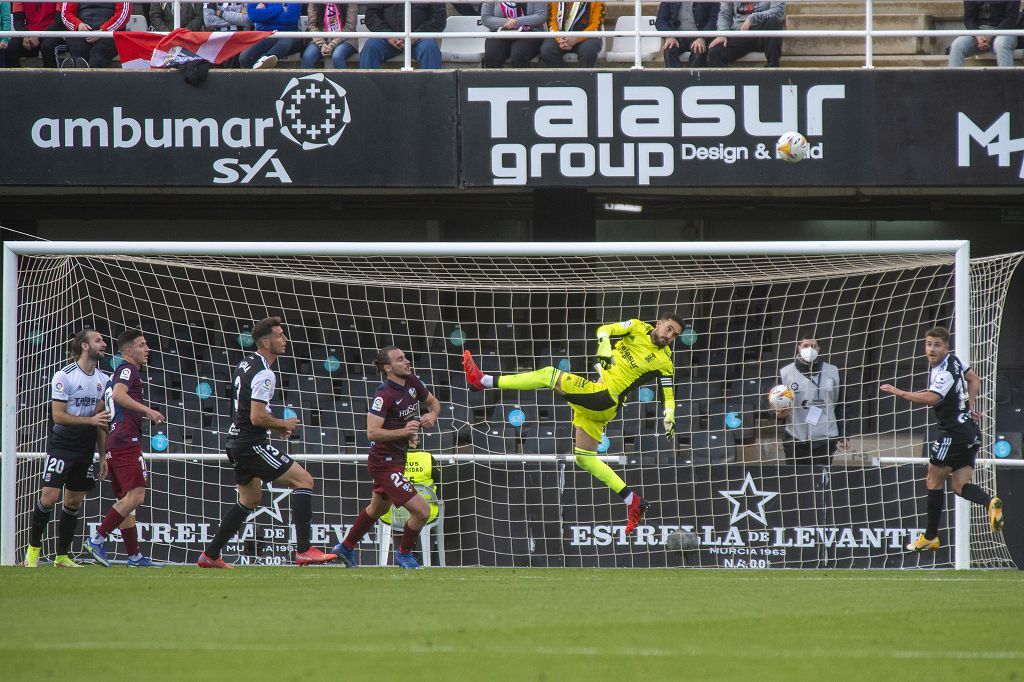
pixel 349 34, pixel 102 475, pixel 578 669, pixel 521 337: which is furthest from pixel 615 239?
pixel 578 669

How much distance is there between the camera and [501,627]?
18.3ft

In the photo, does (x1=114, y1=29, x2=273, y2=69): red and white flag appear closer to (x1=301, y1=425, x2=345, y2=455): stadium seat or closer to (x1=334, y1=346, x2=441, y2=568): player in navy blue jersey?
(x1=301, y1=425, x2=345, y2=455): stadium seat

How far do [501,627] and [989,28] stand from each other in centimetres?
950

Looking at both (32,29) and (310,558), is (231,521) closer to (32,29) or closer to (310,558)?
(310,558)

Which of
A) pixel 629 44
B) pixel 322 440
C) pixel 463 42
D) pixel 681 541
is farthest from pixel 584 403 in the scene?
pixel 629 44

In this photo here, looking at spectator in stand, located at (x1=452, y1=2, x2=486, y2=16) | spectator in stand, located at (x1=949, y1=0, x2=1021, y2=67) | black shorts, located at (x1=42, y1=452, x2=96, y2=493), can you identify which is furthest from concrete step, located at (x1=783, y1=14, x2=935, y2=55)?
black shorts, located at (x1=42, y1=452, x2=96, y2=493)

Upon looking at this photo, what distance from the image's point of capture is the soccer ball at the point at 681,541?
11.3 m

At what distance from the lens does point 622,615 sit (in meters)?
6.03

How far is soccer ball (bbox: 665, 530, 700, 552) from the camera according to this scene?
1130 cm

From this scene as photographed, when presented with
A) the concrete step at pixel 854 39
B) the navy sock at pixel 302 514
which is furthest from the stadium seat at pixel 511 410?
the concrete step at pixel 854 39

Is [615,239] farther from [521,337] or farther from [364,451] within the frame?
[364,451]

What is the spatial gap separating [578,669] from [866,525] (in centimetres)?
753

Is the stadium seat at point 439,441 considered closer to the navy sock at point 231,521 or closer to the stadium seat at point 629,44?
the navy sock at point 231,521

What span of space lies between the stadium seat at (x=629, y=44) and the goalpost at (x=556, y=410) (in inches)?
94.9
